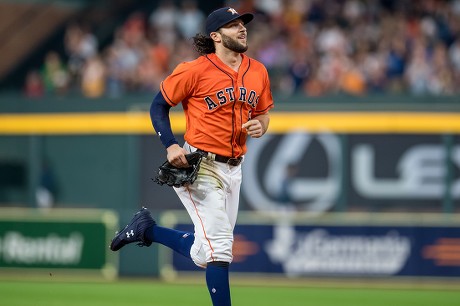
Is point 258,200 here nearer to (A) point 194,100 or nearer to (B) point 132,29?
(B) point 132,29

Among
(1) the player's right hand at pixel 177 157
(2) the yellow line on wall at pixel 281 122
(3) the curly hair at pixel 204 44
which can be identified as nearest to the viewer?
(1) the player's right hand at pixel 177 157

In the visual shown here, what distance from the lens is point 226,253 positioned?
828 cm

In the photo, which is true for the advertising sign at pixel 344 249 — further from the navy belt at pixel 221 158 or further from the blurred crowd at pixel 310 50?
the navy belt at pixel 221 158

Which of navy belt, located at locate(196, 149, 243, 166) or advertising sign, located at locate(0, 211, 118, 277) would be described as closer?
navy belt, located at locate(196, 149, 243, 166)

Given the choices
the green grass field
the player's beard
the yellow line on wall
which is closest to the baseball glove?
the player's beard

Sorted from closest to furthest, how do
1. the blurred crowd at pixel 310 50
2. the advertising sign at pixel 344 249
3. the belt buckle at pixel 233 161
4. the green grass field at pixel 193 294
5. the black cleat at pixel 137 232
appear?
1. the belt buckle at pixel 233 161
2. the black cleat at pixel 137 232
3. the green grass field at pixel 193 294
4. the advertising sign at pixel 344 249
5. the blurred crowd at pixel 310 50

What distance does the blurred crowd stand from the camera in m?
17.6

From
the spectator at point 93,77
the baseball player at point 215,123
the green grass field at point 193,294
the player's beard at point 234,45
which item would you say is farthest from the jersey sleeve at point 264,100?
the spectator at point 93,77

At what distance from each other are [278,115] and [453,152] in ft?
9.66

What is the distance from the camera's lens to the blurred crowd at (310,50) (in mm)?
17578

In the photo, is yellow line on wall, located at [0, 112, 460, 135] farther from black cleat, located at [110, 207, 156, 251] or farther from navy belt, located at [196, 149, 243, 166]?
navy belt, located at [196, 149, 243, 166]

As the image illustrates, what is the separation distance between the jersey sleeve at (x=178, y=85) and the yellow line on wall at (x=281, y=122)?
9.08 m

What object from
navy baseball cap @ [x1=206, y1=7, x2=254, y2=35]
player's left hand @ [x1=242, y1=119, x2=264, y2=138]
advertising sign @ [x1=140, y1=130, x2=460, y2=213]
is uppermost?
navy baseball cap @ [x1=206, y1=7, x2=254, y2=35]

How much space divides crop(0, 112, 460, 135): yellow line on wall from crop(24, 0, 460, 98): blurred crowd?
16.5 inches
